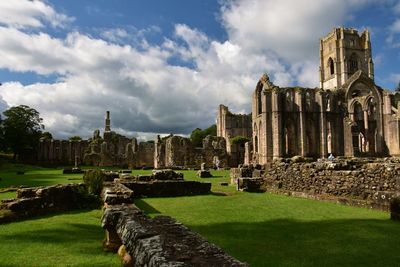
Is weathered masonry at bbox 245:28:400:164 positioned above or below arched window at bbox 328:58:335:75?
below

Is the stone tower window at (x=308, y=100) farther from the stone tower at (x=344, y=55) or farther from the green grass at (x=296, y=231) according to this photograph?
the stone tower at (x=344, y=55)

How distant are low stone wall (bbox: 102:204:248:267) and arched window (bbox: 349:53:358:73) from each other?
96394 millimetres

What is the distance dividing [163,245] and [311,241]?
360 cm

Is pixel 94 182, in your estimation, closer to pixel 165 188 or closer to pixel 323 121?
pixel 165 188

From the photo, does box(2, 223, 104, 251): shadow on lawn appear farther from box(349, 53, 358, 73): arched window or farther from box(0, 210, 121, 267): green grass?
box(349, 53, 358, 73): arched window

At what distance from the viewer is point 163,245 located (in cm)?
352

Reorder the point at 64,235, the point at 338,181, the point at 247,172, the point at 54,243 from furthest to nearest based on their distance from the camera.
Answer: the point at 247,172 → the point at 338,181 → the point at 64,235 → the point at 54,243

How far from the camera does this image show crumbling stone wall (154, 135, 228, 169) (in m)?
45.8

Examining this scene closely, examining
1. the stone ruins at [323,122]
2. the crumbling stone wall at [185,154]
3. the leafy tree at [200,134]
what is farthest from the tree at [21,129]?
the leafy tree at [200,134]

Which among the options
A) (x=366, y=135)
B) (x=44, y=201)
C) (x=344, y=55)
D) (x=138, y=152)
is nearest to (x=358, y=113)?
(x=366, y=135)

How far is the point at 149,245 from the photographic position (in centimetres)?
356

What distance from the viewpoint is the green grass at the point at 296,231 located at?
5.20 m

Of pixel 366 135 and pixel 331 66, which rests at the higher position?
pixel 331 66

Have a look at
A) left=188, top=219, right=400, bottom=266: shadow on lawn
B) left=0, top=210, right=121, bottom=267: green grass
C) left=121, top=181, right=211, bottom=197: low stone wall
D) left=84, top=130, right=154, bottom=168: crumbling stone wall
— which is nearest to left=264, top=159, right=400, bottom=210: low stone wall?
left=188, top=219, right=400, bottom=266: shadow on lawn
